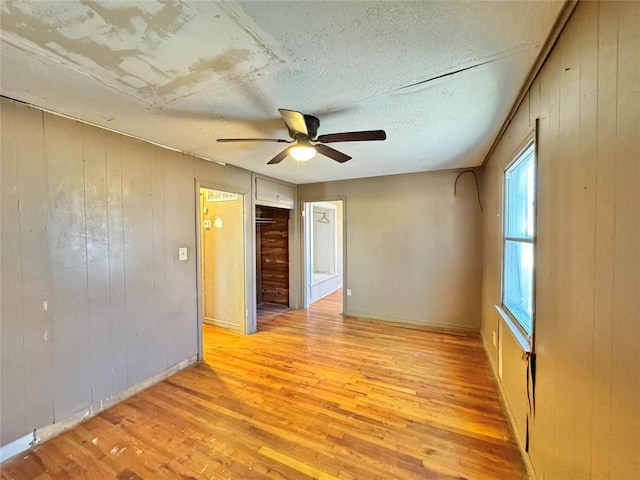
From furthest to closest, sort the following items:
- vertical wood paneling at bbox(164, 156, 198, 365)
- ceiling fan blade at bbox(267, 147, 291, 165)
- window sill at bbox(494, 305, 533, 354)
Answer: vertical wood paneling at bbox(164, 156, 198, 365)
ceiling fan blade at bbox(267, 147, 291, 165)
window sill at bbox(494, 305, 533, 354)

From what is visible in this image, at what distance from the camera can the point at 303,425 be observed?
78.6 inches

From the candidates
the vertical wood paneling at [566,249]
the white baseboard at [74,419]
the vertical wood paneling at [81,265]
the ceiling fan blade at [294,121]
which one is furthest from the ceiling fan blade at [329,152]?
the white baseboard at [74,419]

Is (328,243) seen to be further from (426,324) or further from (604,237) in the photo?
(604,237)

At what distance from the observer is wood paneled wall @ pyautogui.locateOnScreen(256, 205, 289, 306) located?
5.21 metres

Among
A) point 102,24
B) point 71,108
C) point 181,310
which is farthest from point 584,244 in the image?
point 181,310

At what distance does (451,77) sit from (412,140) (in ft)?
3.54

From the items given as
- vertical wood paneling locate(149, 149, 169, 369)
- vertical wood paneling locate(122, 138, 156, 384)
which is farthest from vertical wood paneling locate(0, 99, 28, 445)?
vertical wood paneling locate(149, 149, 169, 369)

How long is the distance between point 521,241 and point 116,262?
325 cm

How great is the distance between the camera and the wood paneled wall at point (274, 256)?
5.21m

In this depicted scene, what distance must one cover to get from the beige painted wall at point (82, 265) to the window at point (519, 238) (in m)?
3.08

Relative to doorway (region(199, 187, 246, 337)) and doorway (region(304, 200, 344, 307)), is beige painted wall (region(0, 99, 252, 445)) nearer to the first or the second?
doorway (region(199, 187, 246, 337))

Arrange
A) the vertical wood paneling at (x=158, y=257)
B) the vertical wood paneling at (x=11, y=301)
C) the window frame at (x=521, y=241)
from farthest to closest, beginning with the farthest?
the vertical wood paneling at (x=158, y=257) → the vertical wood paneling at (x=11, y=301) → the window frame at (x=521, y=241)

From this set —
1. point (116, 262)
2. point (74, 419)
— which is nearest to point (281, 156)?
point (116, 262)

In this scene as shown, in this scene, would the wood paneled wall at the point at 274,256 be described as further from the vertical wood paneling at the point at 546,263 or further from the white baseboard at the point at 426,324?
the vertical wood paneling at the point at 546,263
